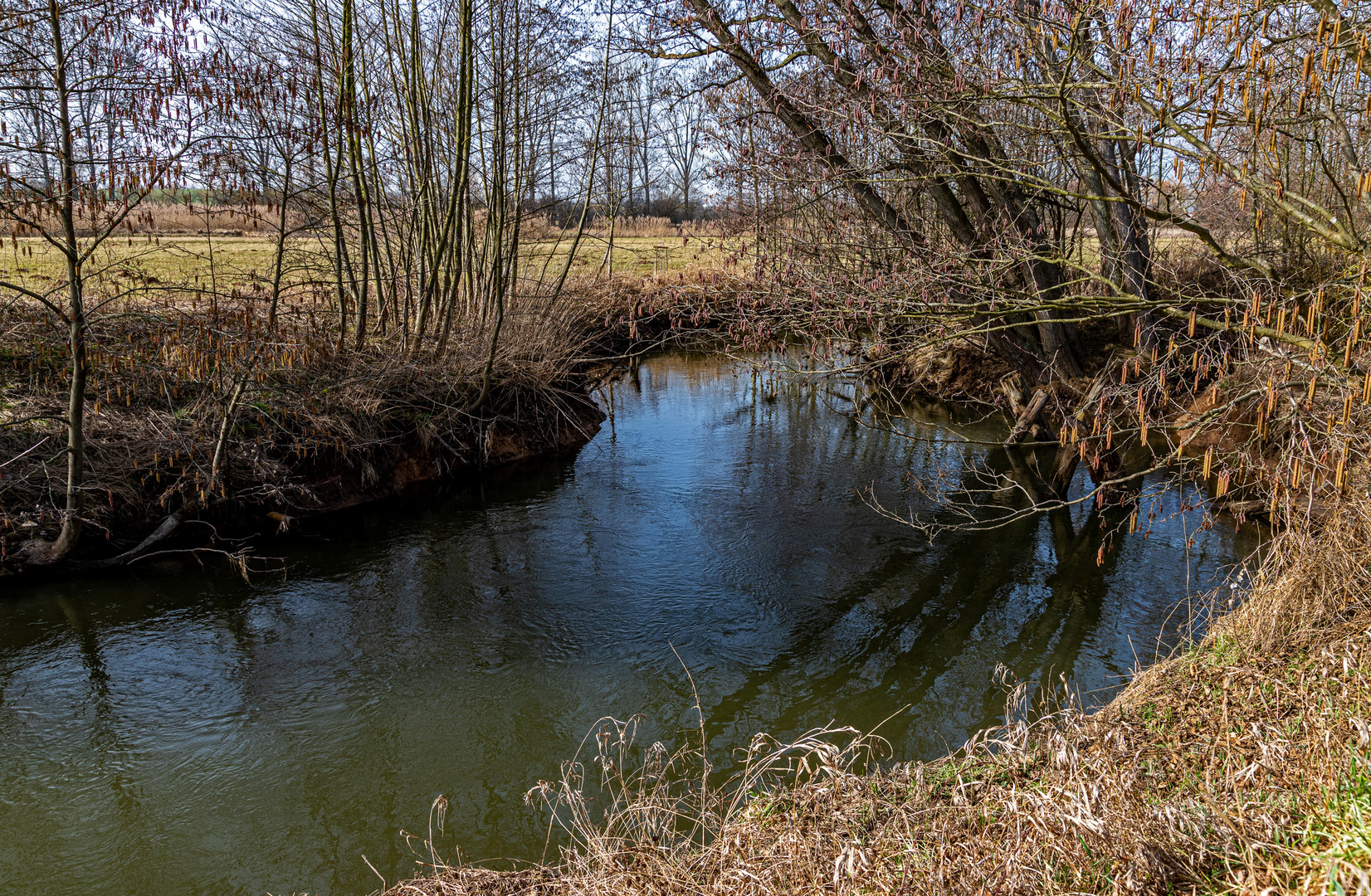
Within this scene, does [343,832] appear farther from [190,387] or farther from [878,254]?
[878,254]

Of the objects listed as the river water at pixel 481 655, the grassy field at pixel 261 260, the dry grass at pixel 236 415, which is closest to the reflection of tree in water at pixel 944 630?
the river water at pixel 481 655

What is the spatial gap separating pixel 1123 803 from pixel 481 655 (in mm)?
4603

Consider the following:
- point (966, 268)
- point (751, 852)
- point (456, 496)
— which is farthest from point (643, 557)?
point (751, 852)

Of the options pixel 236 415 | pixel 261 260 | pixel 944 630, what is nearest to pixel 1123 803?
pixel 944 630

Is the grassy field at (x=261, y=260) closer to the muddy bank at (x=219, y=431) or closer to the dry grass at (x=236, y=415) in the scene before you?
the dry grass at (x=236, y=415)

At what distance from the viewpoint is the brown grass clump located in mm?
2641

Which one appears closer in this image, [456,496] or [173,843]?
[173,843]

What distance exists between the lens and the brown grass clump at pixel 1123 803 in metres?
2.64

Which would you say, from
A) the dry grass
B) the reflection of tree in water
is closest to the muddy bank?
the dry grass

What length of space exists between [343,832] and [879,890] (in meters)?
3.00

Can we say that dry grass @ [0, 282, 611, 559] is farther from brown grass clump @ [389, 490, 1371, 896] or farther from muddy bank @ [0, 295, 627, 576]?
brown grass clump @ [389, 490, 1371, 896]

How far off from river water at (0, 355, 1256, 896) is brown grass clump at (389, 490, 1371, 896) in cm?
76

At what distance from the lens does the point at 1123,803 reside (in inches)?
115

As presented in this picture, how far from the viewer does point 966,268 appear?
6.45 metres
